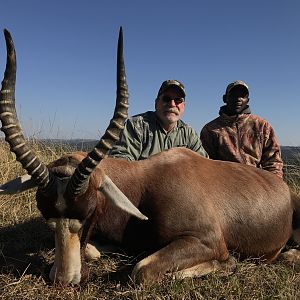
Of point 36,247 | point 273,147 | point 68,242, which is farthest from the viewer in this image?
point 273,147

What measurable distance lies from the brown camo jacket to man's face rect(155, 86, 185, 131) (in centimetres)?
147

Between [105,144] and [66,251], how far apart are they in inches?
37.4

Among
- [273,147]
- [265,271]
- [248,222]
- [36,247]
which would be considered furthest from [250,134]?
[36,247]

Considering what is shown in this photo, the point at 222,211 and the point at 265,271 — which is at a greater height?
the point at 222,211

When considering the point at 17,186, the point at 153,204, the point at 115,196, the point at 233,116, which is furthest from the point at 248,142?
the point at 17,186

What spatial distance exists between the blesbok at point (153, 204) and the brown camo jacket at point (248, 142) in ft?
7.26

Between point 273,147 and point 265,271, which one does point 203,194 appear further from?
point 273,147

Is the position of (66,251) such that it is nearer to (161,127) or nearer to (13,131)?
(13,131)

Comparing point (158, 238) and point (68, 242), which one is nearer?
point (68, 242)

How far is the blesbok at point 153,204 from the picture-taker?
11.9 ft

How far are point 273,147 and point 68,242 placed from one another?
16.4ft

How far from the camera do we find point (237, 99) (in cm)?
797

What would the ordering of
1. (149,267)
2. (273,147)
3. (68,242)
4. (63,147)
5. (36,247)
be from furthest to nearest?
(63,147), (273,147), (36,247), (149,267), (68,242)

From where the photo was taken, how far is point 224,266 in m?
4.32
